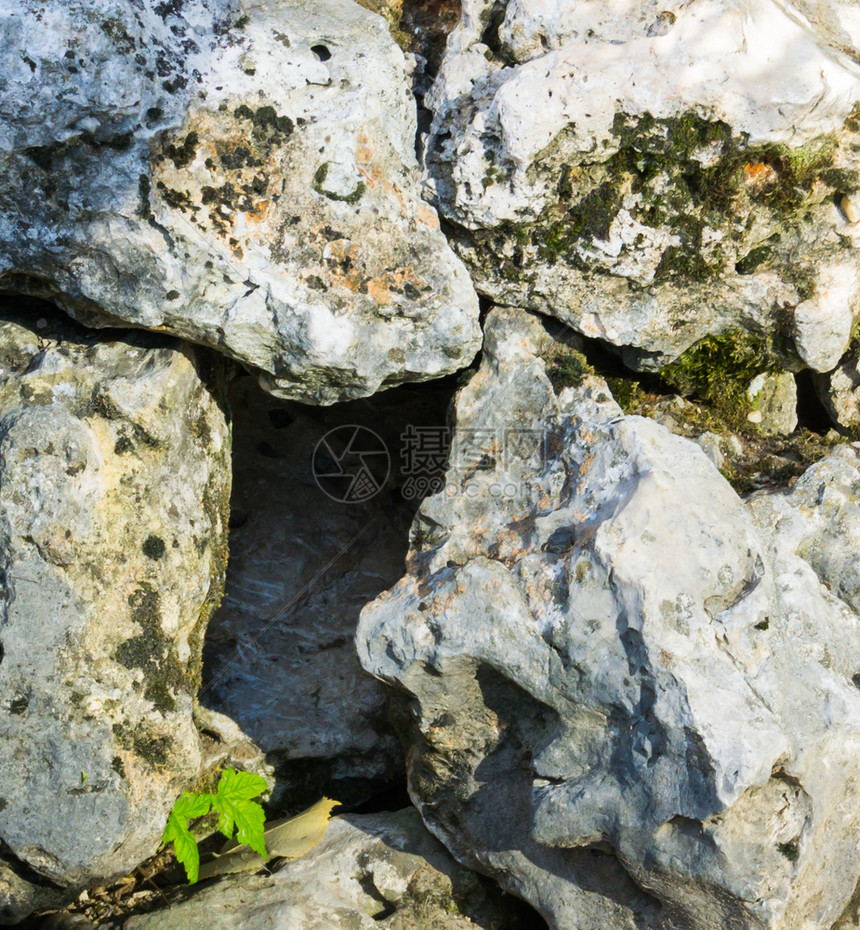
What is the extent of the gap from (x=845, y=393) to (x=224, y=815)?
340 cm

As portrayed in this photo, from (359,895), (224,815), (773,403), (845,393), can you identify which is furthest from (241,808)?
(845,393)

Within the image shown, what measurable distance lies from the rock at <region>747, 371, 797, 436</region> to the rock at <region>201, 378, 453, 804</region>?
1.53 metres

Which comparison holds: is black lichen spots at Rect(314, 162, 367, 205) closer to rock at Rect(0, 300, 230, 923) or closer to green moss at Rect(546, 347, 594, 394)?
rock at Rect(0, 300, 230, 923)

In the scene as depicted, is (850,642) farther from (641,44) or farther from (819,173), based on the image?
(641,44)

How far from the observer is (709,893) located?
9.32ft

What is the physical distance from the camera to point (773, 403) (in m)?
4.25

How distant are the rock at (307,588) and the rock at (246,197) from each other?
4.15 ft

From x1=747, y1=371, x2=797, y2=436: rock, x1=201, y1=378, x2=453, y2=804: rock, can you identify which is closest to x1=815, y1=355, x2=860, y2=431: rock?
x1=747, y1=371, x2=797, y2=436: rock

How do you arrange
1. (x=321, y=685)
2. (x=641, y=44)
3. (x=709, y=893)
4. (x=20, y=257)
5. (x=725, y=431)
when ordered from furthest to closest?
(x=321, y=685)
(x=725, y=431)
(x=641, y=44)
(x=20, y=257)
(x=709, y=893)

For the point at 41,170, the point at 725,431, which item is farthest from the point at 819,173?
the point at 41,170

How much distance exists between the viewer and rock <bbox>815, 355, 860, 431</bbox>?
163 inches

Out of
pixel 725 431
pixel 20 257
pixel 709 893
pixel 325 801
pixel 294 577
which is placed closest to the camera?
pixel 709 893

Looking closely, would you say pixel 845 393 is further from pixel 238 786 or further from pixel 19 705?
pixel 19 705

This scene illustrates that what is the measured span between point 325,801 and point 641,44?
341cm
